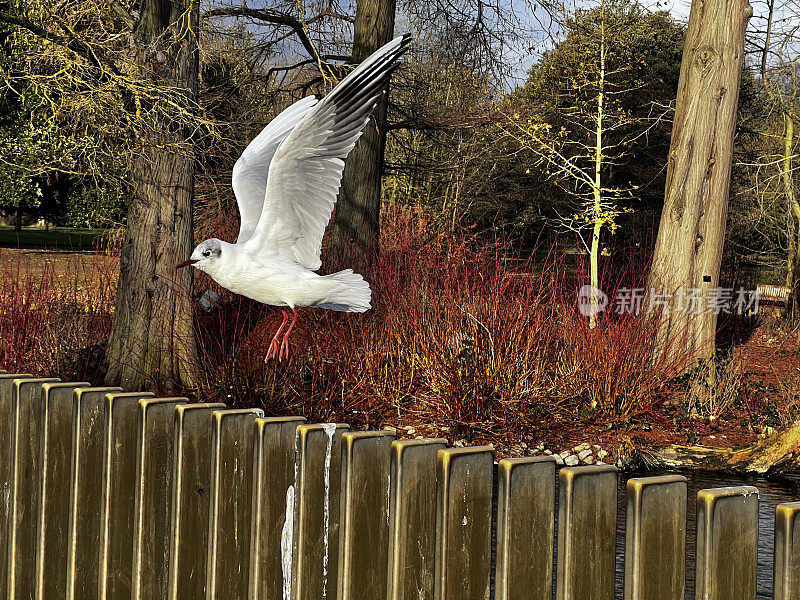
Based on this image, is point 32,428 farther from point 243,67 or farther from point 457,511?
point 243,67

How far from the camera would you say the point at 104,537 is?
8.42 ft

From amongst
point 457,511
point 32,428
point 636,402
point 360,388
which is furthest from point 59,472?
point 636,402

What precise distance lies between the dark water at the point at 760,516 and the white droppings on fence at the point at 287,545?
262cm

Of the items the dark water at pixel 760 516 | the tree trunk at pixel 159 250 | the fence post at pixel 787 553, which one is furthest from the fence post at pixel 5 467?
the tree trunk at pixel 159 250

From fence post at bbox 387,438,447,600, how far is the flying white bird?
193cm

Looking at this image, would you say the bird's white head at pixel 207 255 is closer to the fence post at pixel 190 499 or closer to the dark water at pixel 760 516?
the fence post at pixel 190 499

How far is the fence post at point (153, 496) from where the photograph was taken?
243 centimetres

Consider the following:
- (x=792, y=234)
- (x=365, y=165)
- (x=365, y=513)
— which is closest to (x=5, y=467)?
(x=365, y=513)

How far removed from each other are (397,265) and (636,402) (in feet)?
7.88

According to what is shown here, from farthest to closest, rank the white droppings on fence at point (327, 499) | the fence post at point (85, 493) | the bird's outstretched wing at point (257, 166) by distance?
1. the bird's outstretched wing at point (257, 166)
2. the fence post at point (85, 493)
3. the white droppings on fence at point (327, 499)

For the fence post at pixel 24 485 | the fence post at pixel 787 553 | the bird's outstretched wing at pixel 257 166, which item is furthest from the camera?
the bird's outstretched wing at pixel 257 166

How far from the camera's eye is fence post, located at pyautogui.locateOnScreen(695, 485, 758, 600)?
161 centimetres

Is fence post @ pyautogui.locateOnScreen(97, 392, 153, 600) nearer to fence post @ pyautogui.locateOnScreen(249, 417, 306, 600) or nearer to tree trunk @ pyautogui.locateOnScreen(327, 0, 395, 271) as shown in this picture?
fence post @ pyautogui.locateOnScreen(249, 417, 306, 600)

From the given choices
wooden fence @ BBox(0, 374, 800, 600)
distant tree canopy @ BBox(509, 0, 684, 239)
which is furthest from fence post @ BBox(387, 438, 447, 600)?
distant tree canopy @ BBox(509, 0, 684, 239)
